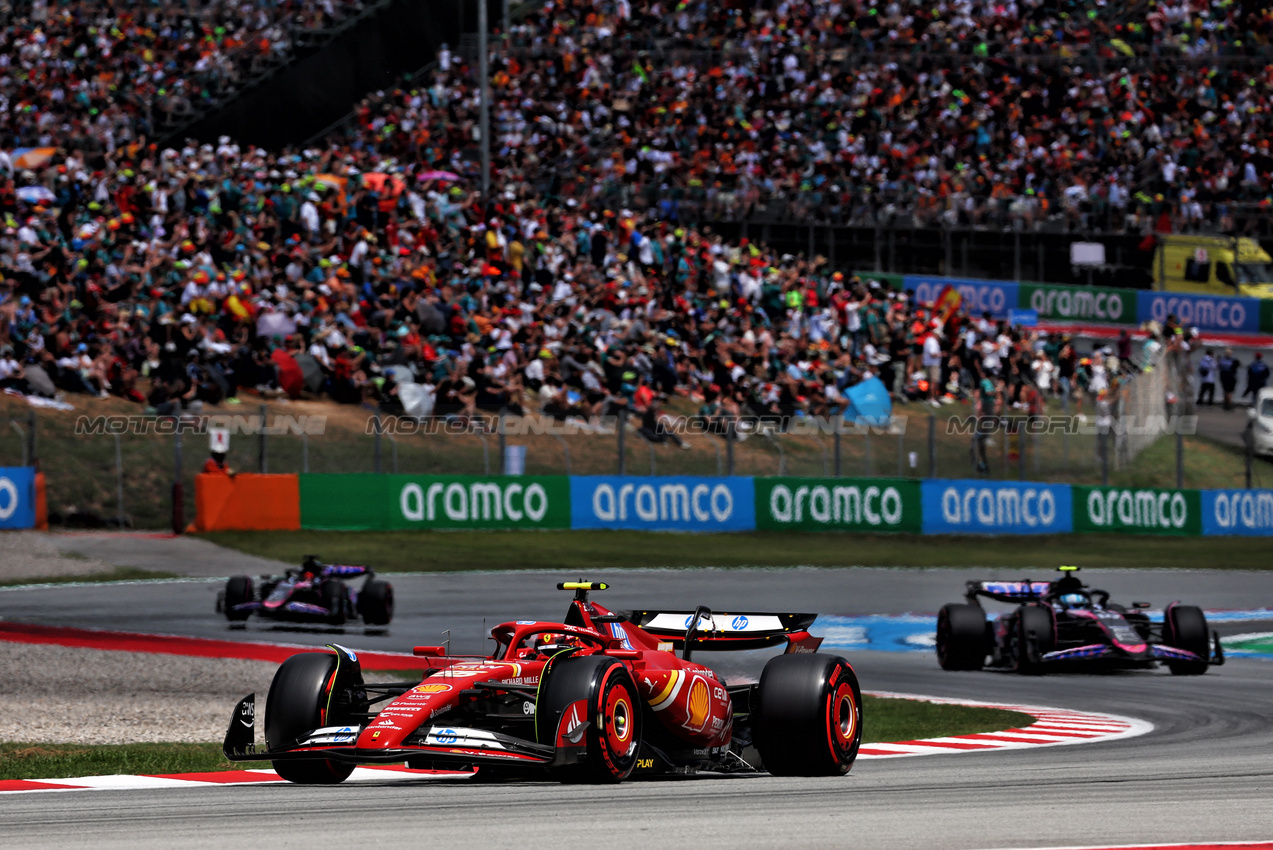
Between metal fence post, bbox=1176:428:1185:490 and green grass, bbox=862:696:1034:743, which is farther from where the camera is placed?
metal fence post, bbox=1176:428:1185:490

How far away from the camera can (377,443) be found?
25.6 meters

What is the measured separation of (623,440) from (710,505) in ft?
6.95

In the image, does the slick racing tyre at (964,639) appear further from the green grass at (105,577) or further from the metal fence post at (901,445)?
the metal fence post at (901,445)

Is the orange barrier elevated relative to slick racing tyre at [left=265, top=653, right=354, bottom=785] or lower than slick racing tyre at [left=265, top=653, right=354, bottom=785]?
elevated

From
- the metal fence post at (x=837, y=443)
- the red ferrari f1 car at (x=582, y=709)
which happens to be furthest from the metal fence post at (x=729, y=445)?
the red ferrari f1 car at (x=582, y=709)

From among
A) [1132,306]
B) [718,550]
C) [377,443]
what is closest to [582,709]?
[377,443]

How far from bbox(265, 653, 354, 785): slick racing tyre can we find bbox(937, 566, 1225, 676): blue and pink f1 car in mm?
9195

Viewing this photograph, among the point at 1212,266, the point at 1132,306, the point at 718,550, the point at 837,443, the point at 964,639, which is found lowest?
the point at 964,639

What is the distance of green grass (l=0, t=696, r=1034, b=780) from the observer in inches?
380

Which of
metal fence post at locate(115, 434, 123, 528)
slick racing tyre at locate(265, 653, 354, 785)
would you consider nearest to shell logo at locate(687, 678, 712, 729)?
slick racing tyre at locate(265, 653, 354, 785)

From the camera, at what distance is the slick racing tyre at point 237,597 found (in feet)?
62.5

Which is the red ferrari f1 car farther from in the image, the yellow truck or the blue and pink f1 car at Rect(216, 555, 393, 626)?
the yellow truck

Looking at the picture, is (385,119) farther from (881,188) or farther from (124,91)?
(881,188)

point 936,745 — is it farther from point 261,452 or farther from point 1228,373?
point 1228,373
